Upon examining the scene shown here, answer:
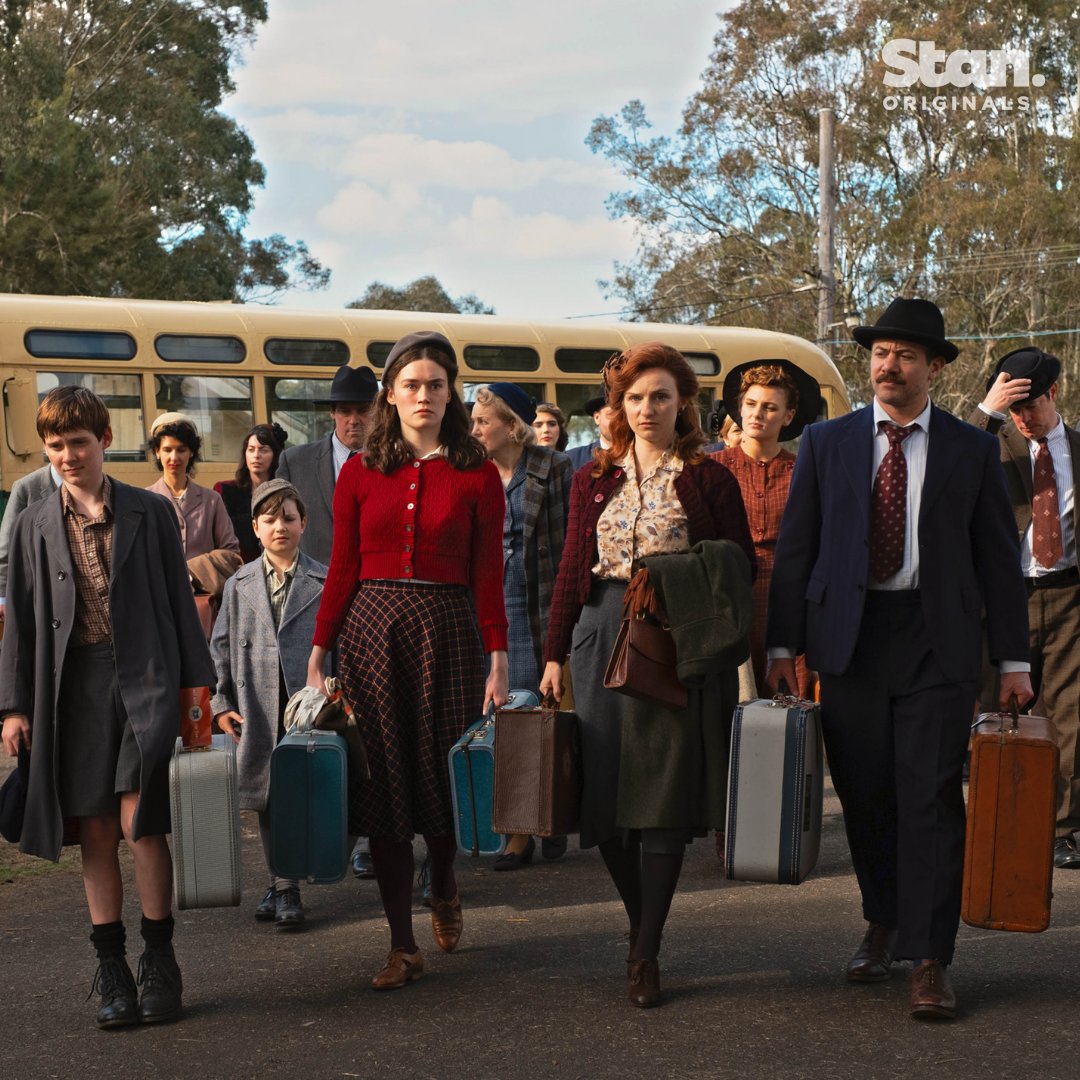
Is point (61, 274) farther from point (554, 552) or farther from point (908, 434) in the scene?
point (908, 434)

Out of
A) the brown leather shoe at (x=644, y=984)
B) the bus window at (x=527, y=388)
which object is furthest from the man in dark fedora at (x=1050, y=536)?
the bus window at (x=527, y=388)

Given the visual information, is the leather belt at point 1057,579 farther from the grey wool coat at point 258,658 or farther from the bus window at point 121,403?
the bus window at point 121,403

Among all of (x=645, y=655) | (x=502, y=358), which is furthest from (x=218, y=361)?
(x=645, y=655)

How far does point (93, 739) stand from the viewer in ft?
17.2

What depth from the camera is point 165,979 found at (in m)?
5.25

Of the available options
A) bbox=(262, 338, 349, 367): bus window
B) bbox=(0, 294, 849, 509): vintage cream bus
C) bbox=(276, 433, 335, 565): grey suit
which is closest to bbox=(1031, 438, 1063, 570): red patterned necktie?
bbox=(276, 433, 335, 565): grey suit

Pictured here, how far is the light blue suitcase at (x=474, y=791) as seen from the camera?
550cm

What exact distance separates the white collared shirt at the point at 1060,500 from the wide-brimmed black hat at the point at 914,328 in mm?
2366

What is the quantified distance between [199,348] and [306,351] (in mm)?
1110

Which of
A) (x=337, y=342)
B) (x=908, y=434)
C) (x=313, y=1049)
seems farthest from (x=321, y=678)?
(x=337, y=342)

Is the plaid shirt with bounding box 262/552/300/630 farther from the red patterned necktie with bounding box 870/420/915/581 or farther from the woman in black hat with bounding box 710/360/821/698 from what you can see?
the red patterned necktie with bounding box 870/420/915/581

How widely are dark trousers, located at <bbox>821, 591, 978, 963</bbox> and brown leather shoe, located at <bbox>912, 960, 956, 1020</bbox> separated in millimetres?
40

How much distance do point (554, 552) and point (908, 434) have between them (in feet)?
9.13

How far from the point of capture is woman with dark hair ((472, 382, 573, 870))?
7.89 meters
